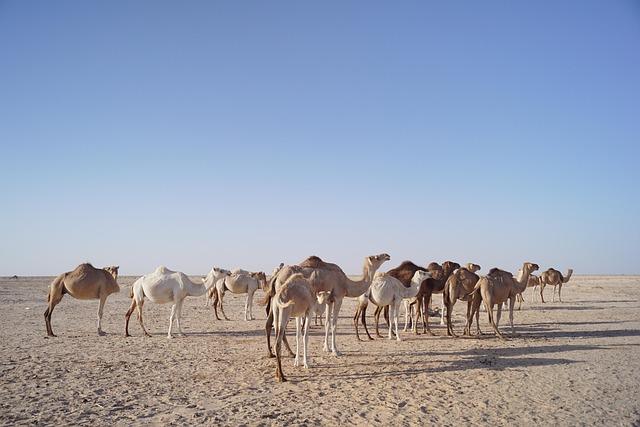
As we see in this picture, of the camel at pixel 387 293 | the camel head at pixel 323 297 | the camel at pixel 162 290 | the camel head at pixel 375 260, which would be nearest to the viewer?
the camel head at pixel 323 297

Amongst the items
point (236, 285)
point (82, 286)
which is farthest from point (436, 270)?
point (82, 286)

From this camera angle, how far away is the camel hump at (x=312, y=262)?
43.0 feet

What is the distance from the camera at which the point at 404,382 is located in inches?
373

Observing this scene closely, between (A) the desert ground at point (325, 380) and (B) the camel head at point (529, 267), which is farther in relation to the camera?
(B) the camel head at point (529, 267)

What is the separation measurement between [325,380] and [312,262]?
4.25 meters

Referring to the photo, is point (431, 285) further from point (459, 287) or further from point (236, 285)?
point (236, 285)

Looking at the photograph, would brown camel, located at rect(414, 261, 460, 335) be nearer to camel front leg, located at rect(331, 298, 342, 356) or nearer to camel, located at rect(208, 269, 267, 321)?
camel front leg, located at rect(331, 298, 342, 356)

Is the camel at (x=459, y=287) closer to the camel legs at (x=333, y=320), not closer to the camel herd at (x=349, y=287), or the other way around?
the camel herd at (x=349, y=287)

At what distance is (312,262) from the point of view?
13.2 meters

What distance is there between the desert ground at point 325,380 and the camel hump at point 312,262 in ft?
8.18

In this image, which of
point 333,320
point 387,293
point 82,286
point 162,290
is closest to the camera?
point 333,320

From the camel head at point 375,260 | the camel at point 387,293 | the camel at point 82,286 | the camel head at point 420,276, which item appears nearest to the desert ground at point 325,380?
the camel at point 387,293

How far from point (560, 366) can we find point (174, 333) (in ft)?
41.3

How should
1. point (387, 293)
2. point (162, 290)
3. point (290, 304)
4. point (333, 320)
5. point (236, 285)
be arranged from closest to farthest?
1. point (290, 304)
2. point (333, 320)
3. point (387, 293)
4. point (162, 290)
5. point (236, 285)
